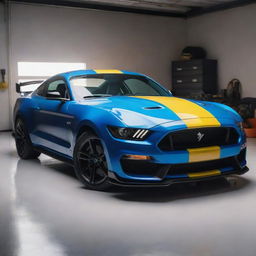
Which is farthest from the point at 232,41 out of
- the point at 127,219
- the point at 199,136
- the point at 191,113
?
the point at 127,219

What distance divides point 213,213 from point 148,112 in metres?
0.92

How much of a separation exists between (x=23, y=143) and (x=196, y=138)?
252cm

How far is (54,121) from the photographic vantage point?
13.3 feet

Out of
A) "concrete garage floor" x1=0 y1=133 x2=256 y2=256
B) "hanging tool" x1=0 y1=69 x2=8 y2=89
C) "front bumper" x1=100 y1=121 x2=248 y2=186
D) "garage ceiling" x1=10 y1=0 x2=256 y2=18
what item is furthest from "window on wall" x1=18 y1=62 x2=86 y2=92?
"front bumper" x1=100 y1=121 x2=248 y2=186

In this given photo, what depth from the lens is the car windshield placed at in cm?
394

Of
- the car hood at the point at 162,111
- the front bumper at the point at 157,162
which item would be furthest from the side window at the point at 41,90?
the front bumper at the point at 157,162

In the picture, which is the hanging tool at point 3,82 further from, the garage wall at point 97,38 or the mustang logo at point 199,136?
the mustang logo at point 199,136

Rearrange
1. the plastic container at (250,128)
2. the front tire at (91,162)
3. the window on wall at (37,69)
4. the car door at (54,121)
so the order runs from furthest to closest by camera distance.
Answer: the window on wall at (37,69), the plastic container at (250,128), the car door at (54,121), the front tire at (91,162)

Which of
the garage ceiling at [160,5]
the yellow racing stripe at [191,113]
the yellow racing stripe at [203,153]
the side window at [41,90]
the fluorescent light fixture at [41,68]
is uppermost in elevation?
the garage ceiling at [160,5]

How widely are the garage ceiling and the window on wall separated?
50.6 inches

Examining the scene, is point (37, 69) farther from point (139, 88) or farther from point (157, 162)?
point (157, 162)

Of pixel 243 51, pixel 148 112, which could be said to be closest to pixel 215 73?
pixel 243 51

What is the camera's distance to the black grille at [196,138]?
310 centimetres

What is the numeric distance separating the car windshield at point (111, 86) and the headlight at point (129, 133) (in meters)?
0.80
